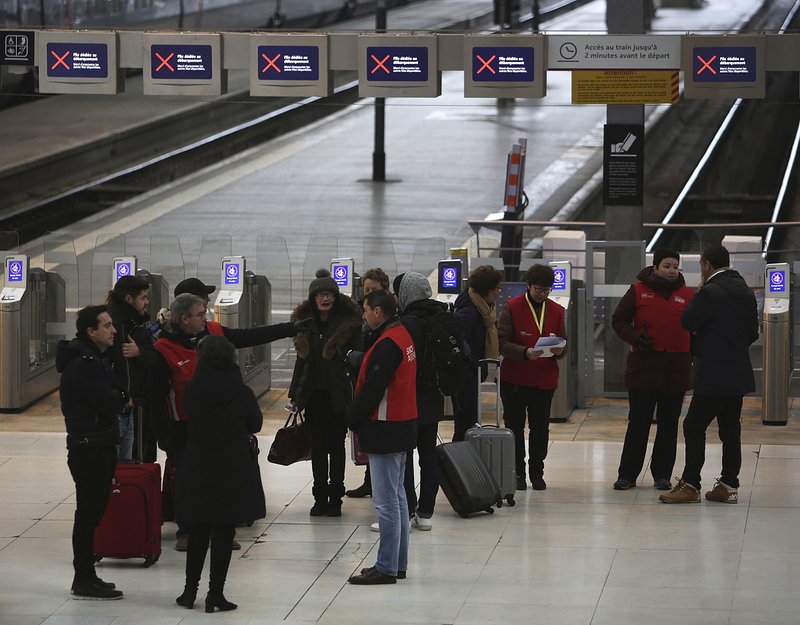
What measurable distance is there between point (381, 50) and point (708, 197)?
14.1m

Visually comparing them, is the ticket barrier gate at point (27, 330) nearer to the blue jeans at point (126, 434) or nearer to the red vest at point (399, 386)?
the blue jeans at point (126, 434)

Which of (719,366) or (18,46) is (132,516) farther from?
(18,46)

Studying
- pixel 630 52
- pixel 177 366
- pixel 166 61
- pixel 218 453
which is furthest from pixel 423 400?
pixel 166 61

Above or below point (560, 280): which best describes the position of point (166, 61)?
above

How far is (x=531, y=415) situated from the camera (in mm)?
9867

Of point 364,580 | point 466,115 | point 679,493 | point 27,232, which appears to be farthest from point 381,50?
point 466,115

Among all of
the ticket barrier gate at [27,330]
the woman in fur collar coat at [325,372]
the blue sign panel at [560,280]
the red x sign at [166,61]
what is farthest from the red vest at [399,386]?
the red x sign at [166,61]

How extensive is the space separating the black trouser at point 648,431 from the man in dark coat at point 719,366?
0.97 ft

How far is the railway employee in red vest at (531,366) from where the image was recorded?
973 centimetres

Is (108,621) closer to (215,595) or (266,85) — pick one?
(215,595)

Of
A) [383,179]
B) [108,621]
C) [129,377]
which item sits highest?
[383,179]

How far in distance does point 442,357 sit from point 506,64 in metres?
A: 6.12

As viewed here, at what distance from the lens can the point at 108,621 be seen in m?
7.34

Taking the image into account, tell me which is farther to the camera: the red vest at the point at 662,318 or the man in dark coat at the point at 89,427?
the red vest at the point at 662,318
